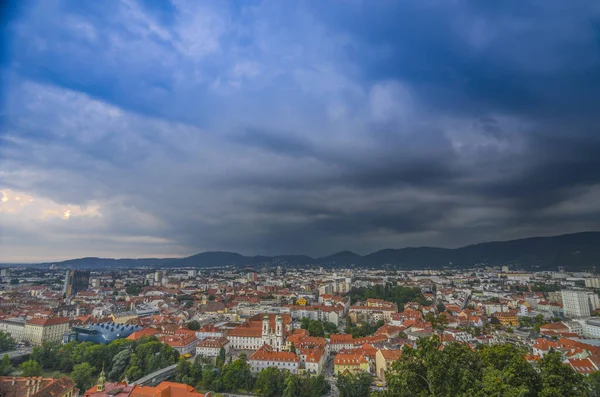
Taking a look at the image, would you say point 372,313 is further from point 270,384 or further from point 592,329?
point 270,384

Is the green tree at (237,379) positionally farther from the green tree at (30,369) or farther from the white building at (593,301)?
the white building at (593,301)

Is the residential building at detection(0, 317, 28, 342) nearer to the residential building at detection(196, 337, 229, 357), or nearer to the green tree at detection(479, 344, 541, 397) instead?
the residential building at detection(196, 337, 229, 357)

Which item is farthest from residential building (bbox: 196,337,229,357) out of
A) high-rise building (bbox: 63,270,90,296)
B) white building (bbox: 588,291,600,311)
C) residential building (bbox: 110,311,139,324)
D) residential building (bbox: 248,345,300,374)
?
white building (bbox: 588,291,600,311)

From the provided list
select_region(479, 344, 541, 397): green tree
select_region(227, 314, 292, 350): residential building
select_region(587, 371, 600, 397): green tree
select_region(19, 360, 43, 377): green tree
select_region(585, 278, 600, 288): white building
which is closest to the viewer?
select_region(479, 344, 541, 397): green tree


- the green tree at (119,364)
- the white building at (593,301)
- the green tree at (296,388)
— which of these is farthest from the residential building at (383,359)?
the white building at (593,301)

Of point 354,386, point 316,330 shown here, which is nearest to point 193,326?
point 316,330

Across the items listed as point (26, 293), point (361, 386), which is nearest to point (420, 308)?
point (361, 386)
